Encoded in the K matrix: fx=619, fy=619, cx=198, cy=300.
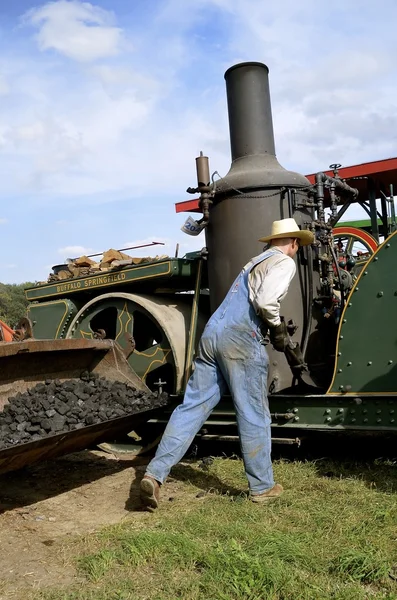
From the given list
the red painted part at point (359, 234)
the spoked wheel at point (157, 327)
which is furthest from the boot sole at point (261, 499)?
the red painted part at point (359, 234)

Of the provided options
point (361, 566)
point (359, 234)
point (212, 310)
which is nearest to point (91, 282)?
point (212, 310)

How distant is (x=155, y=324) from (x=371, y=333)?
205 centimetres

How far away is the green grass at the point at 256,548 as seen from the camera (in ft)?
8.55

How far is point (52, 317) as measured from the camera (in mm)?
6094

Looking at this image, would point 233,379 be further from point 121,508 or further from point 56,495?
point 56,495

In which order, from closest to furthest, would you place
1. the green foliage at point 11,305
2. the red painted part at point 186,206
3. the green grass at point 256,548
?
1. the green grass at point 256,548
2. the red painted part at point 186,206
3. the green foliage at point 11,305

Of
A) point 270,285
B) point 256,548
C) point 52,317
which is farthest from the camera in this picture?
point 52,317

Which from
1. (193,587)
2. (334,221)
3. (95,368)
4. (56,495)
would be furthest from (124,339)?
(193,587)

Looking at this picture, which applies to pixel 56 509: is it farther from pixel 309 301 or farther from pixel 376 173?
pixel 376 173

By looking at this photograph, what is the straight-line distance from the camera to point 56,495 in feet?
14.2

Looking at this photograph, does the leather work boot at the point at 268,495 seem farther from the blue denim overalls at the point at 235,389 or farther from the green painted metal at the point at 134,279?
the green painted metal at the point at 134,279

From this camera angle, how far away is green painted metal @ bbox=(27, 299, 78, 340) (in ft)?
19.7

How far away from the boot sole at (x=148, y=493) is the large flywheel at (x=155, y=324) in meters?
1.41

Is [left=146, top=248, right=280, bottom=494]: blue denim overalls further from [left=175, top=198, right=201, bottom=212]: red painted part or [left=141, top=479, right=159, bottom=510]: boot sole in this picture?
[left=175, top=198, right=201, bottom=212]: red painted part
